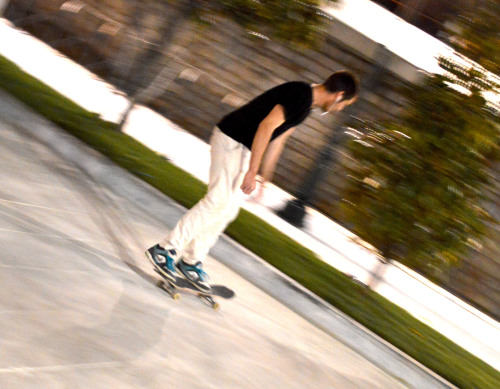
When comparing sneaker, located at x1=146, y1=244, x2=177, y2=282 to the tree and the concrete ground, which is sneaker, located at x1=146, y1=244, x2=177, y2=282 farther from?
the tree

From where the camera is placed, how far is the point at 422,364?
724 centimetres

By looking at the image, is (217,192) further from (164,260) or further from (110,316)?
(110,316)

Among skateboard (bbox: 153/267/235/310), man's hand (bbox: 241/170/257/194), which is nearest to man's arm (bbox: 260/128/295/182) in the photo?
man's hand (bbox: 241/170/257/194)

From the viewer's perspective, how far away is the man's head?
525 cm

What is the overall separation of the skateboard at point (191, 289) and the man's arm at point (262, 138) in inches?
34.2

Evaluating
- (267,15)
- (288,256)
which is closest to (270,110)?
(288,256)

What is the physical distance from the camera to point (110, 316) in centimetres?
426

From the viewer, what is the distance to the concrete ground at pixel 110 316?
3602 millimetres

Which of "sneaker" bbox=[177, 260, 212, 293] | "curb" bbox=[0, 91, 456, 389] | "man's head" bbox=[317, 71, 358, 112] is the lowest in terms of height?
"sneaker" bbox=[177, 260, 212, 293]

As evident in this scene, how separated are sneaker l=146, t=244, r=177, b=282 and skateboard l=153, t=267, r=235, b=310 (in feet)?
0.11

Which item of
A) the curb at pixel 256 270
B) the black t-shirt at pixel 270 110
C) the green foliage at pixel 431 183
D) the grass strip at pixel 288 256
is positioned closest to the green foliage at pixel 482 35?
the green foliage at pixel 431 183

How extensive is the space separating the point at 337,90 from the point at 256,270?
2.28 metres

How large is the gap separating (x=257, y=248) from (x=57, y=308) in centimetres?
448

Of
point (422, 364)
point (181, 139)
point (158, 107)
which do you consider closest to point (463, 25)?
point (422, 364)
